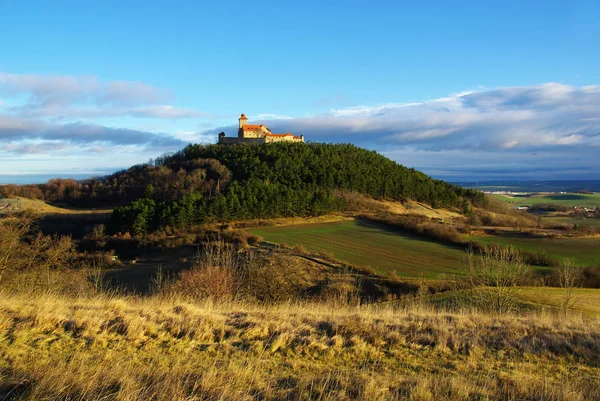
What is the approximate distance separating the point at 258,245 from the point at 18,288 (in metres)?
31.8

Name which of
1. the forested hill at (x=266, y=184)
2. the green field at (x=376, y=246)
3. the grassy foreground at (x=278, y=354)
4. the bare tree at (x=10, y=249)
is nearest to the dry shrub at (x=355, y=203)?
the forested hill at (x=266, y=184)

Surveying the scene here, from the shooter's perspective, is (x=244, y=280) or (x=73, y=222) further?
(x=73, y=222)

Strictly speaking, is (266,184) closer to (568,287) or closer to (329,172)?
(329,172)

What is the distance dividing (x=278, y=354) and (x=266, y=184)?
57581 mm

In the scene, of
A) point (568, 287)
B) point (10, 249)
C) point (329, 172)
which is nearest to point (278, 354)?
point (10, 249)

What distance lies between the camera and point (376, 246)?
42562 millimetres

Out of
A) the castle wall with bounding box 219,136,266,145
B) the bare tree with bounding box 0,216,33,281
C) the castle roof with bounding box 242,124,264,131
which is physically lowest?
the bare tree with bounding box 0,216,33,281

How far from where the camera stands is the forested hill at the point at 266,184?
5512 cm

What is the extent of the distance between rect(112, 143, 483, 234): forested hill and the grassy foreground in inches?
1880

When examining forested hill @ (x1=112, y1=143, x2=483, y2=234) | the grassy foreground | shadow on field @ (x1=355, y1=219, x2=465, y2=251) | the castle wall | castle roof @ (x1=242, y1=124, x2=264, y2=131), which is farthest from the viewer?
castle roof @ (x1=242, y1=124, x2=264, y2=131)

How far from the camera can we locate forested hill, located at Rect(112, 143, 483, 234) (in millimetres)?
55125

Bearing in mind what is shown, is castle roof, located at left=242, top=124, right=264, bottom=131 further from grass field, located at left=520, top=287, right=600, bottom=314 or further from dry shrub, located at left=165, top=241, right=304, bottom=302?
grass field, located at left=520, top=287, right=600, bottom=314

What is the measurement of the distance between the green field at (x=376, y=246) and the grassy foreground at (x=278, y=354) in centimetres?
2575

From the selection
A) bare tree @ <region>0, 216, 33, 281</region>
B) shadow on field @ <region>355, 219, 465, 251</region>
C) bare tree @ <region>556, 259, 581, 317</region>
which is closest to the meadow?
shadow on field @ <region>355, 219, 465, 251</region>
